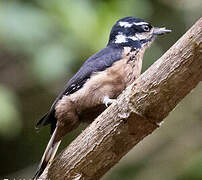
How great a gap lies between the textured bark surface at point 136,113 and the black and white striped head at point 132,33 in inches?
49.8

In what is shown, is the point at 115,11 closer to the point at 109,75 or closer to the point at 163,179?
the point at 109,75

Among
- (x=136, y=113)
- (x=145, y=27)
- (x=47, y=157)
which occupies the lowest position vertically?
(x=47, y=157)

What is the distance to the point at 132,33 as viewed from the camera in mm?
4426

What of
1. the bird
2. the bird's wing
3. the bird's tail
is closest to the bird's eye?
the bird

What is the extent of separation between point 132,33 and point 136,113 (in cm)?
153

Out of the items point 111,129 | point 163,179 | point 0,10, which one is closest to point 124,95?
point 111,129

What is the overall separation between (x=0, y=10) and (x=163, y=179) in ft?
8.06

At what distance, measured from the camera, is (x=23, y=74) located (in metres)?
5.60

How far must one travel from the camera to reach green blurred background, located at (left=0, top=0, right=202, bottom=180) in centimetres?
403

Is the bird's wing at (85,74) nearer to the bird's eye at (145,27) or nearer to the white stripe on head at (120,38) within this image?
the white stripe on head at (120,38)

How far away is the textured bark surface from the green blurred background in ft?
2.48

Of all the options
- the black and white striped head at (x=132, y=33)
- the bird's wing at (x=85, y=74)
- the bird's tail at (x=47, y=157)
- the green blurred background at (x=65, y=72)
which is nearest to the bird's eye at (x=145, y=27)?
the black and white striped head at (x=132, y=33)

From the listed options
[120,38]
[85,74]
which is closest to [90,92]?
[85,74]

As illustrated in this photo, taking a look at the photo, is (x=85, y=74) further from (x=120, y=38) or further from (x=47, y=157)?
(x=47, y=157)
